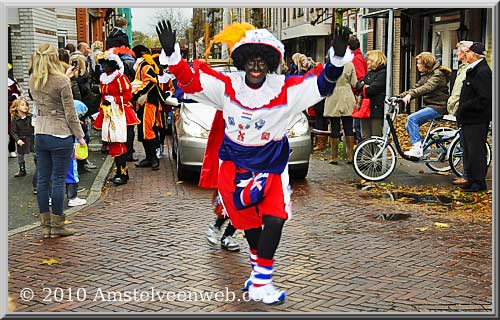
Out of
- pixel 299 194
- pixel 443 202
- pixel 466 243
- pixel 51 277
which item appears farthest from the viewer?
pixel 299 194

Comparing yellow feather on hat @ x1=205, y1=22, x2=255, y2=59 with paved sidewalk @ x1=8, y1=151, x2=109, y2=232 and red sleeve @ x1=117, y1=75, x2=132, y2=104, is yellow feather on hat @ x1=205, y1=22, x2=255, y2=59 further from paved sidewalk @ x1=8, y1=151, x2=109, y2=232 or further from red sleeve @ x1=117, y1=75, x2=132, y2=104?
red sleeve @ x1=117, y1=75, x2=132, y2=104

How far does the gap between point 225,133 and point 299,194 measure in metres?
4.10

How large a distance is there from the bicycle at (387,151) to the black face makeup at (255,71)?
5.25 m

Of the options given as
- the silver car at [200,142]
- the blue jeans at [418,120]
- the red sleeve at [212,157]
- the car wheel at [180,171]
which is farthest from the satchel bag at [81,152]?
the blue jeans at [418,120]

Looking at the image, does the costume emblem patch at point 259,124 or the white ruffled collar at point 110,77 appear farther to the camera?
the white ruffled collar at point 110,77

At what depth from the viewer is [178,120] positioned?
10.5 metres

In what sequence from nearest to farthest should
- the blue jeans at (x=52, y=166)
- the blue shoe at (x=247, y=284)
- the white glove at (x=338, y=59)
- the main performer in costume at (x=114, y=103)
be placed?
the white glove at (x=338, y=59) < the blue shoe at (x=247, y=284) < the blue jeans at (x=52, y=166) < the main performer in costume at (x=114, y=103)

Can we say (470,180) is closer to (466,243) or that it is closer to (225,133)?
(466,243)

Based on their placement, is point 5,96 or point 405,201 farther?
point 405,201

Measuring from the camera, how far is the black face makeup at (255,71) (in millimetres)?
4973

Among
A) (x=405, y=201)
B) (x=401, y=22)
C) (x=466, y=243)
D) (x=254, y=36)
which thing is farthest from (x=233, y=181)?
(x=401, y=22)

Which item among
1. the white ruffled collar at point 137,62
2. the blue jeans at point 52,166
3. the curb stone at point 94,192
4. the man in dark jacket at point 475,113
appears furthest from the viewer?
the white ruffled collar at point 137,62

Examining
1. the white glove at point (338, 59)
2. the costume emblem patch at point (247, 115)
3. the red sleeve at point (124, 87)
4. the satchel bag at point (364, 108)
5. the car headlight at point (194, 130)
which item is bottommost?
the car headlight at point (194, 130)

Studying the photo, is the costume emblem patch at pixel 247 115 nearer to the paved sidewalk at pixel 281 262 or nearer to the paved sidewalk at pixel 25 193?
the paved sidewalk at pixel 281 262
